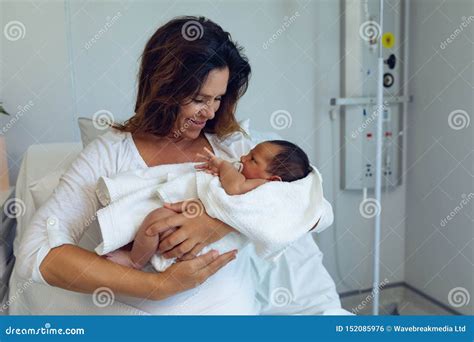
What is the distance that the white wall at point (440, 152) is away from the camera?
172 centimetres

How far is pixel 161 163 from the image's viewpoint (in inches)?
42.5

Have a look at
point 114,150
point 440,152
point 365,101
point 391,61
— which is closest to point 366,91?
point 365,101

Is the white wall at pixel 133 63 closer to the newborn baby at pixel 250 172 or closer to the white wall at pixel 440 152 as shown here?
the white wall at pixel 440 152

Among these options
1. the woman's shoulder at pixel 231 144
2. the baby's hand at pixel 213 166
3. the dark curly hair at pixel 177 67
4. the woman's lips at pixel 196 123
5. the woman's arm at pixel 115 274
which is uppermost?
the dark curly hair at pixel 177 67

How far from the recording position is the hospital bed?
3.83 feet

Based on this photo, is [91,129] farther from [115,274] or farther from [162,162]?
[115,274]

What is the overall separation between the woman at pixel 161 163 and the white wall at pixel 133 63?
0.49 meters

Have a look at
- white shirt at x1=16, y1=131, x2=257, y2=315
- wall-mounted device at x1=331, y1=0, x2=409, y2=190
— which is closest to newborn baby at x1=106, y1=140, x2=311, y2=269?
white shirt at x1=16, y1=131, x2=257, y2=315

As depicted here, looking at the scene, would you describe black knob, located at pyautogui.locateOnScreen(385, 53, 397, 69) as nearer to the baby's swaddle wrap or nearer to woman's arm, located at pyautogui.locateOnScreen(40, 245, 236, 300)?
the baby's swaddle wrap

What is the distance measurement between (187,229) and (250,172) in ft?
0.59

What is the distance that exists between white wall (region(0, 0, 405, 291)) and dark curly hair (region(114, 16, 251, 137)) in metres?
0.49

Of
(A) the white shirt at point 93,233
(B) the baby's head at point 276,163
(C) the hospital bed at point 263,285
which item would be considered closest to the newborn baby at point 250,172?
(B) the baby's head at point 276,163

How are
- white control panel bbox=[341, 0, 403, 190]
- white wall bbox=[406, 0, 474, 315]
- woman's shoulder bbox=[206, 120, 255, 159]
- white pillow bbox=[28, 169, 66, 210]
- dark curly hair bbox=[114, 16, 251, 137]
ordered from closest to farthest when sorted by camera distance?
dark curly hair bbox=[114, 16, 251, 137]
woman's shoulder bbox=[206, 120, 255, 159]
white pillow bbox=[28, 169, 66, 210]
white wall bbox=[406, 0, 474, 315]
white control panel bbox=[341, 0, 403, 190]

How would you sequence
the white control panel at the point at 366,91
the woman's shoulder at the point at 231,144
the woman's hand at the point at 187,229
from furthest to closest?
the white control panel at the point at 366,91, the woman's shoulder at the point at 231,144, the woman's hand at the point at 187,229
